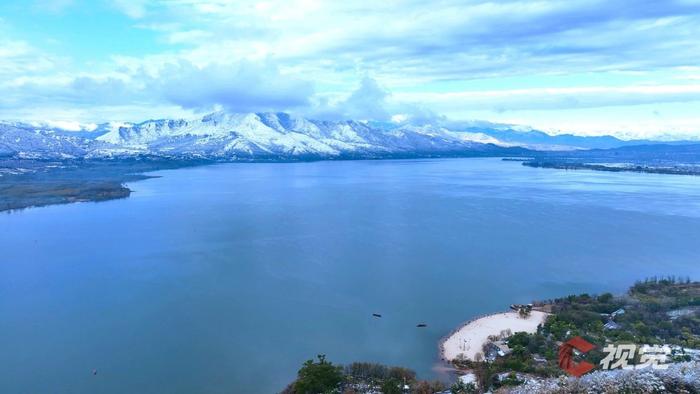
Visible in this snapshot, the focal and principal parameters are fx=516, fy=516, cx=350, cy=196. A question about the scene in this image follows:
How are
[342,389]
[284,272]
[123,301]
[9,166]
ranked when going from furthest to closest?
[9,166], [284,272], [123,301], [342,389]

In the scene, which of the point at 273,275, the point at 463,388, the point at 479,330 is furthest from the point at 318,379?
the point at 273,275

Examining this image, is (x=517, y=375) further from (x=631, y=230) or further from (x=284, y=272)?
(x=631, y=230)

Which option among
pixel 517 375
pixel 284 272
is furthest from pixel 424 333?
pixel 284 272

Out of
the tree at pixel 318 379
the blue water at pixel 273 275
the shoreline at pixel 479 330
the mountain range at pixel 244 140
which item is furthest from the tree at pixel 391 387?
the mountain range at pixel 244 140

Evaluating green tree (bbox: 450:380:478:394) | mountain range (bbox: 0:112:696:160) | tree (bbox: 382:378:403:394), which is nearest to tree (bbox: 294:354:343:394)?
tree (bbox: 382:378:403:394)

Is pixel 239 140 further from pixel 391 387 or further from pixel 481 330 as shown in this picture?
pixel 391 387

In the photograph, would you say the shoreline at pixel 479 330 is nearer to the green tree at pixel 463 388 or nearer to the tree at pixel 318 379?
the green tree at pixel 463 388
